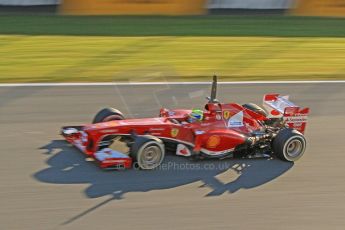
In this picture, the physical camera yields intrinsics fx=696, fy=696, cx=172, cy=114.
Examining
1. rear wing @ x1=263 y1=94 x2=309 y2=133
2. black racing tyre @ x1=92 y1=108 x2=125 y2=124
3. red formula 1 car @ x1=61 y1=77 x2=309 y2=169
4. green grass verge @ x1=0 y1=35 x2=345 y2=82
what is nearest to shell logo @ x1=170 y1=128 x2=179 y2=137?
red formula 1 car @ x1=61 y1=77 x2=309 y2=169

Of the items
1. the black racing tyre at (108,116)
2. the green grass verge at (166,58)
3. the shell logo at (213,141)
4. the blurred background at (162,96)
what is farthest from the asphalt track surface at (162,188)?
the green grass verge at (166,58)

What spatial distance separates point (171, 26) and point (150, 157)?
1046 centimetres

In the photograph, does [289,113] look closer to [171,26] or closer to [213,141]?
[213,141]

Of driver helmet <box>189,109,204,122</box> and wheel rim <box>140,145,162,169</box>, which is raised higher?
driver helmet <box>189,109,204,122</box>

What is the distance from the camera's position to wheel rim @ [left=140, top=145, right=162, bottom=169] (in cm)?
778

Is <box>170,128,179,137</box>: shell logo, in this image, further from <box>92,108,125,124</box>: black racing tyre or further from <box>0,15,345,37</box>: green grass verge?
<box>0,15,345,37</box>: green grass verge

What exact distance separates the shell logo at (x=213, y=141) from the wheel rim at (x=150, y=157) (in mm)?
630

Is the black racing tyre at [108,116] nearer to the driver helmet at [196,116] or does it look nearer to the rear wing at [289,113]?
the driver helmet at [196,116]

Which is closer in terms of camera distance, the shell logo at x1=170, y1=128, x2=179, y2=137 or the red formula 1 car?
the red formula 1 car

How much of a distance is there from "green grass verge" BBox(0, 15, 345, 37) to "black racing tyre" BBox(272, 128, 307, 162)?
8971mm

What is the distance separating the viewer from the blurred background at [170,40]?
13.6 metres

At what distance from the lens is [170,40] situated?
1633 centimetres

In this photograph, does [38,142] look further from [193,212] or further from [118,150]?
[193,212]

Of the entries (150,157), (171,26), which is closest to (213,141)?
(150,157)
